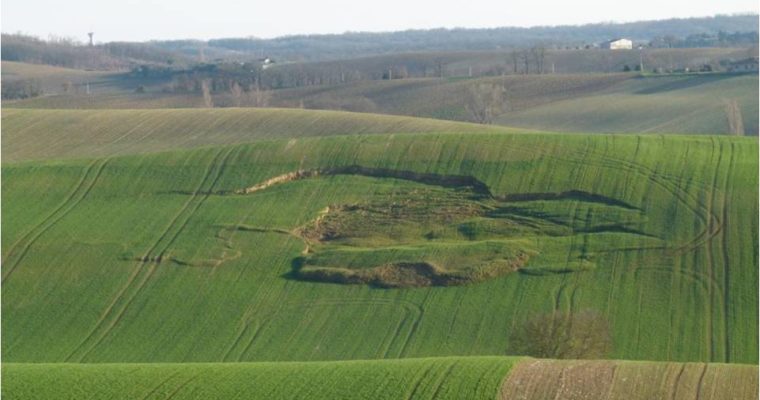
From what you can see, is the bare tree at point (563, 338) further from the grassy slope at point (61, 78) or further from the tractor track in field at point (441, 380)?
the grassy slope at point (61, 78)

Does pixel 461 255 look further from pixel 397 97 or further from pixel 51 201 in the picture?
pixel 397 97

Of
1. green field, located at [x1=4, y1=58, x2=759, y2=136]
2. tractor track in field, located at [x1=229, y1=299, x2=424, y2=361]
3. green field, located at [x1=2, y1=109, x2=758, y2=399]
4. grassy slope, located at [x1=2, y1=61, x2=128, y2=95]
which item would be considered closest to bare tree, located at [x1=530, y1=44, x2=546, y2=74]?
green field, located at [x1=4, y1=58, x2=759, y2=136]

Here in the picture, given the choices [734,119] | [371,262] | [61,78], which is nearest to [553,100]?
[734,119]

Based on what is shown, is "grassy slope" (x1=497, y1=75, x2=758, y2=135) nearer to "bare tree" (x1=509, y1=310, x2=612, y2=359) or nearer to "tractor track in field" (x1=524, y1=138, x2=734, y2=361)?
"tractor track in field" (x1=524, y1=138, x2=734, y2=361)

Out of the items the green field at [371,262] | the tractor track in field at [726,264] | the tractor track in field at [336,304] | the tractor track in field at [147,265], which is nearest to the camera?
the green field at [371,262]

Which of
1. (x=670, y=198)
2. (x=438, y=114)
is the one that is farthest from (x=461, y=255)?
(x=438, y=114)

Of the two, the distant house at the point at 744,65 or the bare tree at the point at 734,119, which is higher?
the distant house at the point at 744,65

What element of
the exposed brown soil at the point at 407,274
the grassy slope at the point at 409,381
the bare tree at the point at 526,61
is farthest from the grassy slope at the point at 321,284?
the bare tree at the point at 526,61

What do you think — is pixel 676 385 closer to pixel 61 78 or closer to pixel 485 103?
pixel 485 103
